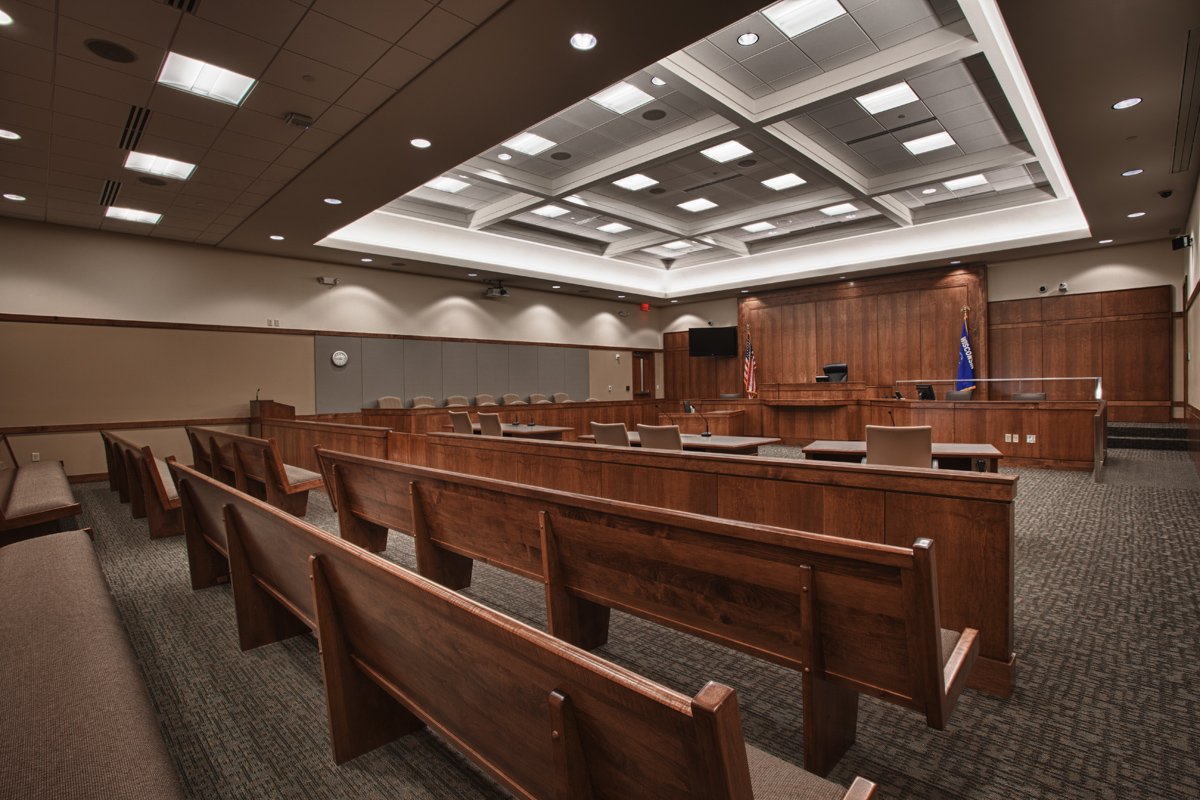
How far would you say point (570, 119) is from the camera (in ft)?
21.2

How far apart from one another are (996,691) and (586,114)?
6.20m

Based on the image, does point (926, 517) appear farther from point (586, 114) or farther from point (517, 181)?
point (517, 181)

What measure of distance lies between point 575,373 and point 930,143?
885 cm

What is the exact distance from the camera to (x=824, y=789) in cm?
109

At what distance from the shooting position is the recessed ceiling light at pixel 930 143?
23.8 feet

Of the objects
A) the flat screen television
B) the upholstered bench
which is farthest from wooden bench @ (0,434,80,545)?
the flat screen television

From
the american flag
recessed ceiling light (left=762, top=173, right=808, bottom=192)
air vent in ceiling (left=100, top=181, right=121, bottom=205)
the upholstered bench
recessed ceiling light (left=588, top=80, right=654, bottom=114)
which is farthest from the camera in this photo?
the american flag

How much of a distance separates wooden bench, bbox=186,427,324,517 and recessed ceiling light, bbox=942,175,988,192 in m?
9.33

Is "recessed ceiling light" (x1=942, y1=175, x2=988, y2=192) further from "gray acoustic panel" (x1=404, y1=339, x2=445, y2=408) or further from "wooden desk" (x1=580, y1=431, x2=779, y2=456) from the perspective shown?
"gray acoustic panel" (x1=404, y1=339, x2=445, y2=408)

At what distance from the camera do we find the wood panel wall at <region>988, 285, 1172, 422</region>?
32.2 feet

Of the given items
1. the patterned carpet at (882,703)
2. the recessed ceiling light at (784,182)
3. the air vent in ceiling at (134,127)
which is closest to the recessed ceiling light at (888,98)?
the recessed ceiling light at (784,182)

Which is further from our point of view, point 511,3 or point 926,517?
point 511,3

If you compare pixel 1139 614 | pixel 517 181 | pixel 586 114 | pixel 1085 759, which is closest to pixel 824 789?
pixel 1085 759

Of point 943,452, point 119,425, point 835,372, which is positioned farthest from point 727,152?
point 119,425
